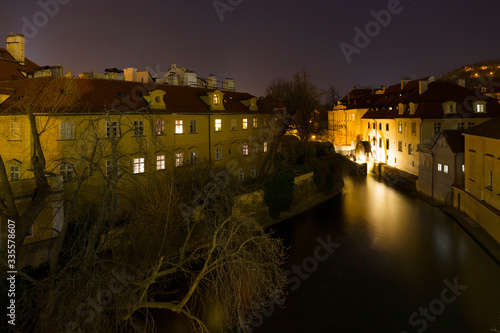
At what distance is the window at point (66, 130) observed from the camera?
44.0ft

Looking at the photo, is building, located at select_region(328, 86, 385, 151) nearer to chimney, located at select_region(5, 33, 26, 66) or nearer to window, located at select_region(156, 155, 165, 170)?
window, located at select_region(156, 155, 165, 170)

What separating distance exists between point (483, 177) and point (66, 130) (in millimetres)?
17567

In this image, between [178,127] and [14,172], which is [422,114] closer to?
[178,127]

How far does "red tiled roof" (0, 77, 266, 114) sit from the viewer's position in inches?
528

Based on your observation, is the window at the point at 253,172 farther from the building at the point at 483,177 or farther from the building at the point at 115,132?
the building at the point at 483,177

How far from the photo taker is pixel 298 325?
10047 mm

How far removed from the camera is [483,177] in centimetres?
1606

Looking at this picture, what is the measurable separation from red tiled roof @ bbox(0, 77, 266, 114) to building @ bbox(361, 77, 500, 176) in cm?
1658

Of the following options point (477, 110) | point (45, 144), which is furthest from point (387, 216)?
point (45, 144)

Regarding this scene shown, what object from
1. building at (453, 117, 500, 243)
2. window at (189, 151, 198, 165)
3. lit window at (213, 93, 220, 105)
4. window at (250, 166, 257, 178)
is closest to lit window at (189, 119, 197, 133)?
window at (189, 151, 198, 165)

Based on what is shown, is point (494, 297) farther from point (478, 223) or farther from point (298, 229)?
point (298, 229)

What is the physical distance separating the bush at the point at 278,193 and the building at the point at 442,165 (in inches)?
362

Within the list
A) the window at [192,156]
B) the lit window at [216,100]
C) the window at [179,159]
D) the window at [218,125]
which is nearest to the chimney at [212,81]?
the lit window at [216,100]

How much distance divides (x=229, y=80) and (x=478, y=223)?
759 inches
